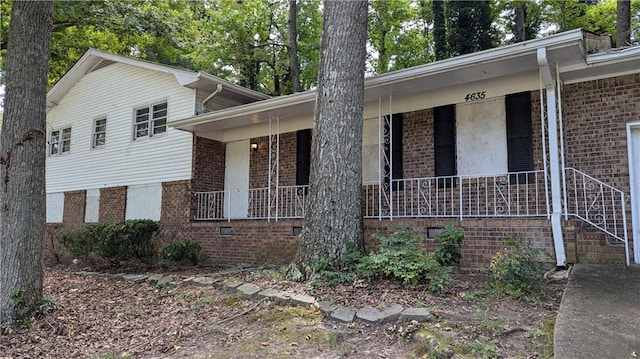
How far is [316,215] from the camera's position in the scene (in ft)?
19.5

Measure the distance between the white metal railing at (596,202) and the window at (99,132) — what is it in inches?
507

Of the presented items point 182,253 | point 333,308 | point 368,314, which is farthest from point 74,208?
point 368,314

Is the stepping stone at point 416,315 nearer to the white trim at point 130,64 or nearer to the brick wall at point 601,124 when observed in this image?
the brick wall at point 601,124

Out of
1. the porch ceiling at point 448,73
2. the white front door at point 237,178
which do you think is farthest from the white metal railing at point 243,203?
the porch ceiling at point 448,73

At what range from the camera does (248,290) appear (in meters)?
5.71

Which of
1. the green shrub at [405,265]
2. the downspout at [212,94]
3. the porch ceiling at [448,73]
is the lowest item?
the green shrub at [405,265]

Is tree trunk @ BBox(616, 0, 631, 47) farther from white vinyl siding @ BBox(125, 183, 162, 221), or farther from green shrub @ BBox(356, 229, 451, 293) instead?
white vinyl siding @ BBox(125, 183, 162, 221)

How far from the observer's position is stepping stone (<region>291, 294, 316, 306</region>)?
495 centimetres

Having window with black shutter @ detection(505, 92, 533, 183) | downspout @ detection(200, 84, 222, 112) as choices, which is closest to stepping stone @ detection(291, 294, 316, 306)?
window with black shutter @ detection(505, 92, 533, 183)

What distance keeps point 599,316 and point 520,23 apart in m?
16.6

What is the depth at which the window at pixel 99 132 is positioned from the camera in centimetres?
1406

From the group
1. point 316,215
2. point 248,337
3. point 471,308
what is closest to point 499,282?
point 471,308

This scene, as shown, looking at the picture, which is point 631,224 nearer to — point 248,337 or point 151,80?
point 248,337

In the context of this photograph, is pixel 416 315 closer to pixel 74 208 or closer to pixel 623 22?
pixel 623 22
